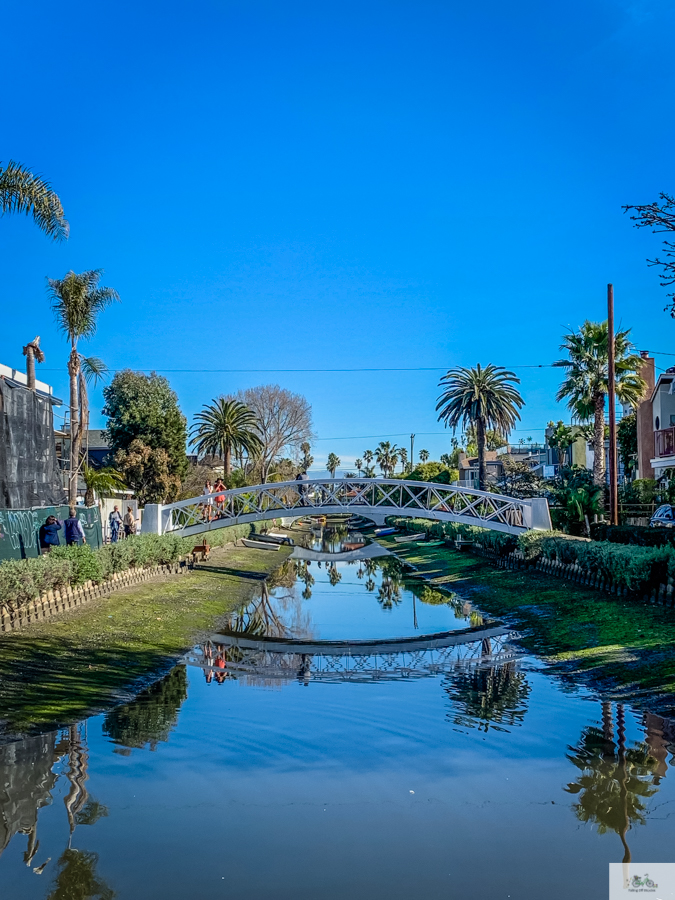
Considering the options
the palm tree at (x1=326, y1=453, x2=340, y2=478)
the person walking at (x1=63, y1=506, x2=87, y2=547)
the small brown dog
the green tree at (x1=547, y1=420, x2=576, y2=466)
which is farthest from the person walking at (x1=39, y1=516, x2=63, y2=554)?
the palm tree at (x1=326, y1=453, x2=340, y2=478)

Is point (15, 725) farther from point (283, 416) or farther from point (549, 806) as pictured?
point (283, 416)

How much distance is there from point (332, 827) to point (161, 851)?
1.77 metres

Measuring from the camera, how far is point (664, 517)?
33188 mm

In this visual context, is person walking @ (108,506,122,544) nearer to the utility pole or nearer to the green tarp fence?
the green tarp fence

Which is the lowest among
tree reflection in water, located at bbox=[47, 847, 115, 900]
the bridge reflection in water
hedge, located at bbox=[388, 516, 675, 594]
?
the bridge reflection in water

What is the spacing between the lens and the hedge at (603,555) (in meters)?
20.5

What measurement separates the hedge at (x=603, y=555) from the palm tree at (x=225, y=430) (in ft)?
110

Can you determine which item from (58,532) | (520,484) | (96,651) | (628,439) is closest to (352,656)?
(96,651)

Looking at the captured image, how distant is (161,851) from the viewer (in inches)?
305

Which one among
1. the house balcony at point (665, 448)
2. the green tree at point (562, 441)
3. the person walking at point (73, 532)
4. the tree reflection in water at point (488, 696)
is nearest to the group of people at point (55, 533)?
the person walking at point (73, 532)

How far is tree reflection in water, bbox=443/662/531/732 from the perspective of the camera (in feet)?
41.4

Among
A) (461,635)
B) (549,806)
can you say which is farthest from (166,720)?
(461,635)

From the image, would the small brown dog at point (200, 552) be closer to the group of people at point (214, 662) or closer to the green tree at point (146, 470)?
the green tree at point (146, 470)

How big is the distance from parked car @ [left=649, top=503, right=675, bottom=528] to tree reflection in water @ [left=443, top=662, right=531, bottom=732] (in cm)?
1777
